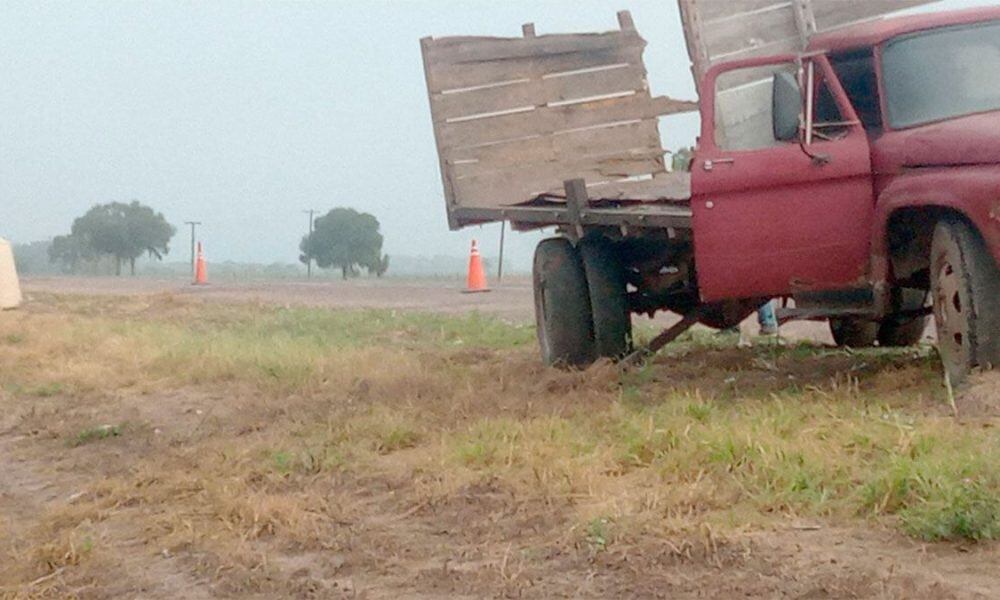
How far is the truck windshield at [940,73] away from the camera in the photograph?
7.86 meters

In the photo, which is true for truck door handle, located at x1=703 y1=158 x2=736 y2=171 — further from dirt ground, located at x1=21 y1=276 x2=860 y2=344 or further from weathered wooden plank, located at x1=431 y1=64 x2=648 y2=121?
dirt ground, located at x1=21 y1=276 x2=860 y2=344

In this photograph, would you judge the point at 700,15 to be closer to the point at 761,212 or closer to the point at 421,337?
the point at 761,212

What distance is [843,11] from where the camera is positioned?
11.1 m

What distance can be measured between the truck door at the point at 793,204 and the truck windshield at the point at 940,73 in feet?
0.86

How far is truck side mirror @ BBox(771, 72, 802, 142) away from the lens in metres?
7.81

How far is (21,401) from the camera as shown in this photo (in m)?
11.0

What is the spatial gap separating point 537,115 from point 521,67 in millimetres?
373

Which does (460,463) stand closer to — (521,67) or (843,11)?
(521,67)

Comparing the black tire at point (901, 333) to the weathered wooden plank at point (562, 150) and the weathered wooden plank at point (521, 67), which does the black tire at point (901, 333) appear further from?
the weathered wooden plank at point (521, 67)

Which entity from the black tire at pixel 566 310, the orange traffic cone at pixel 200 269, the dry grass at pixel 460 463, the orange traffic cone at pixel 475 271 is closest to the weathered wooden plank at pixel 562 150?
the black tire at pixel 566 310

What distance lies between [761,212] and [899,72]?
3.33 feet

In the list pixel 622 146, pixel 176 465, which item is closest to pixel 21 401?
pixel 176 465

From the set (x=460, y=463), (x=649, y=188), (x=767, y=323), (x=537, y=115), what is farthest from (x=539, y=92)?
(x=460, y=463)

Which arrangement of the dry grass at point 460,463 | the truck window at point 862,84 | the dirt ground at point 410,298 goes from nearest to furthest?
the dry grass at point 460,463
the truck window at point 862,84
the dirt ground at point 410,298
